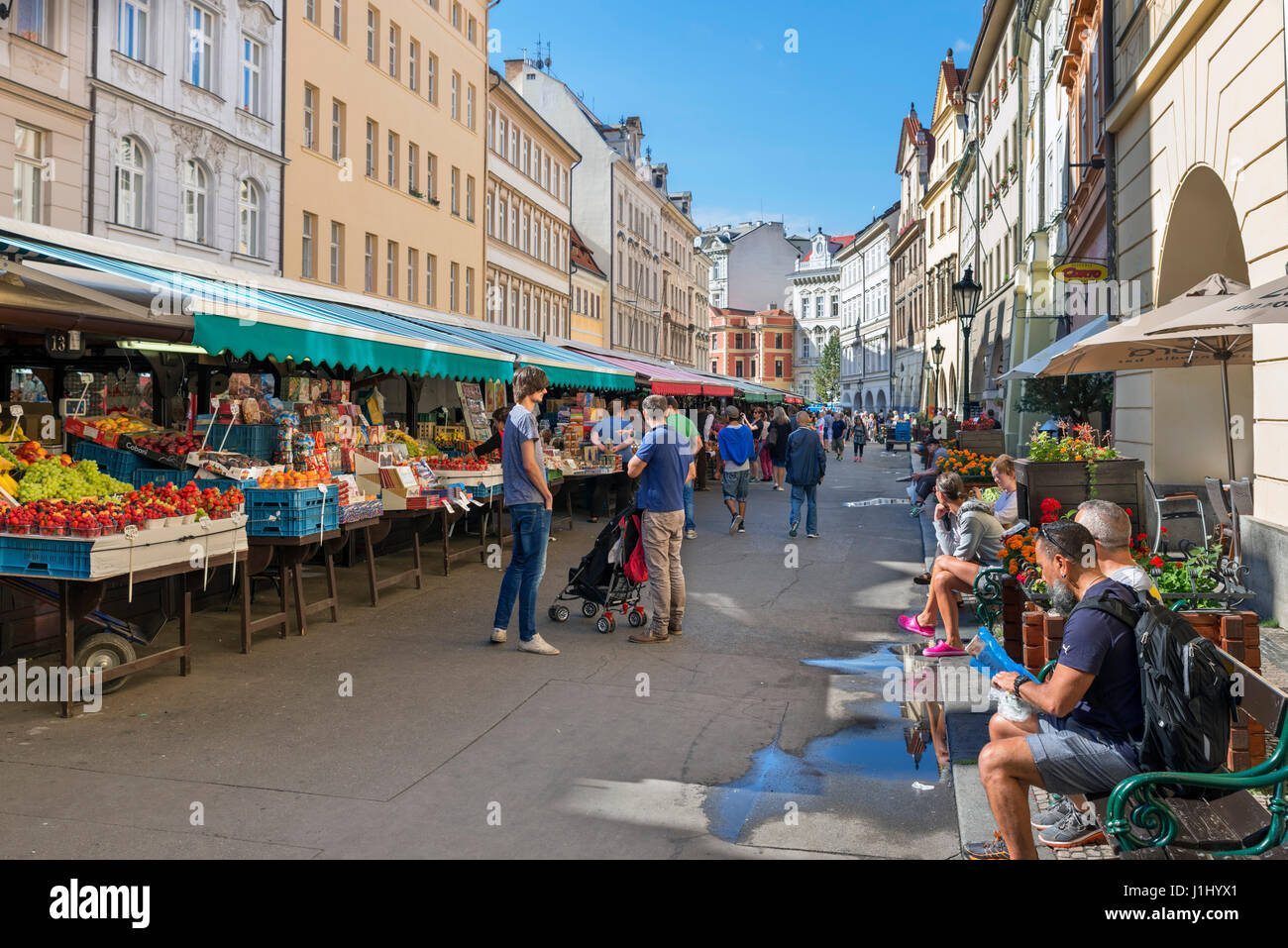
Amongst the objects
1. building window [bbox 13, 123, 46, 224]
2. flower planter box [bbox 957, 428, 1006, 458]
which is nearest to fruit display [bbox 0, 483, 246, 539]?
building window [bbox 13, 123, 46, 224]

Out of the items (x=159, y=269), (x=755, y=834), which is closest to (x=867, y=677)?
(x=755, y=834)

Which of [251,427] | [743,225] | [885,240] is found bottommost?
[251,427]

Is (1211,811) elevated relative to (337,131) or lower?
lower

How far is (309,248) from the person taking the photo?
2558 centimetres

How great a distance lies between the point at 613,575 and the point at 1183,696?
602 centimetres

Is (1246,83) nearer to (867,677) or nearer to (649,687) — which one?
(867,677)

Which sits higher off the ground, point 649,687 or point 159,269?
point 159,269

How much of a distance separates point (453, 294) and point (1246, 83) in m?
27.5

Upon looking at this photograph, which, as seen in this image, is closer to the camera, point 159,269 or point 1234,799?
point 1234,799

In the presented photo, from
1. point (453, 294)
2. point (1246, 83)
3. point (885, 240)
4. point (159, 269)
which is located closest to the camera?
point (1246, 83)

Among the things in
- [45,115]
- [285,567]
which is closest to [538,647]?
[285,567]

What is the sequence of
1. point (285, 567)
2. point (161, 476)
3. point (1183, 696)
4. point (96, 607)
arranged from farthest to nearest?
point (161, 476), point (285, 567), point (96, 607), point (1183, 696)

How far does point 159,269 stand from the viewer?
9.66 meters

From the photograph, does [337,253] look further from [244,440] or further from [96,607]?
[96,607]
